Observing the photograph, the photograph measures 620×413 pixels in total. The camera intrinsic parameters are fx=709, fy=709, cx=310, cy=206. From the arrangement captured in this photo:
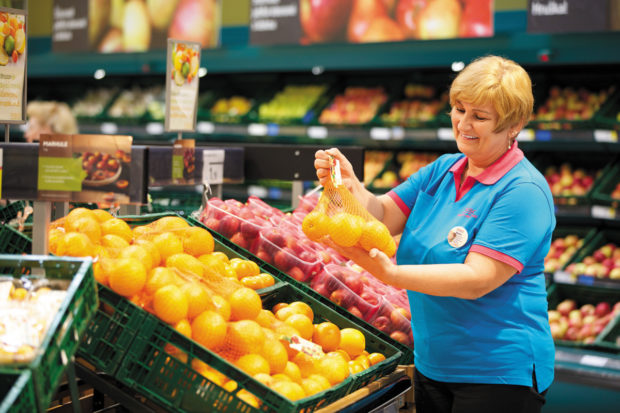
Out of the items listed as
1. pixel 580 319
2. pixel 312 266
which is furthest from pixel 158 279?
pixel 580 319

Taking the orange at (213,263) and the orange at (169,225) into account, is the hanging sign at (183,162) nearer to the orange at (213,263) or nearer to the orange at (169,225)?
the orange at (169,225)

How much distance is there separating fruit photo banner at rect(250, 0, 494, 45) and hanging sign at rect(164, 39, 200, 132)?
104 inches

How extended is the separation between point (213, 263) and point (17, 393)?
0.97 meters

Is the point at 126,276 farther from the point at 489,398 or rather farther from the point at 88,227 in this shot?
the point at 489,398

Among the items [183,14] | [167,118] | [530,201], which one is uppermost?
[183,14]

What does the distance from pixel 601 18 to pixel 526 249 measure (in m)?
3.28

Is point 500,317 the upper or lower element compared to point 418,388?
upper

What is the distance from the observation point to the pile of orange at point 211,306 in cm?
167

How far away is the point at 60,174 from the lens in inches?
68.4

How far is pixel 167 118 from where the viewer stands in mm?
2854

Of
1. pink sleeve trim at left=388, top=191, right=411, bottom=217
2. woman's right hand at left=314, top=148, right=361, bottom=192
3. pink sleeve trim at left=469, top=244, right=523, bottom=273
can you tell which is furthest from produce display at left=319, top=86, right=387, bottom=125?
pink sleeve trim at left=469, top=244, right=523, bottom=273

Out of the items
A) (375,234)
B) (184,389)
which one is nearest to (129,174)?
(184,389)

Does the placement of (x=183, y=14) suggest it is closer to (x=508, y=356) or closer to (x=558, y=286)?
(x=558, y=286)

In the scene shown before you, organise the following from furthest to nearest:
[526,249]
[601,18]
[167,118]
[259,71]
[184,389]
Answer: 1. [259,71]
2. [601,18]
3. [167,118]
4. [526,249]
5. [184,389]
